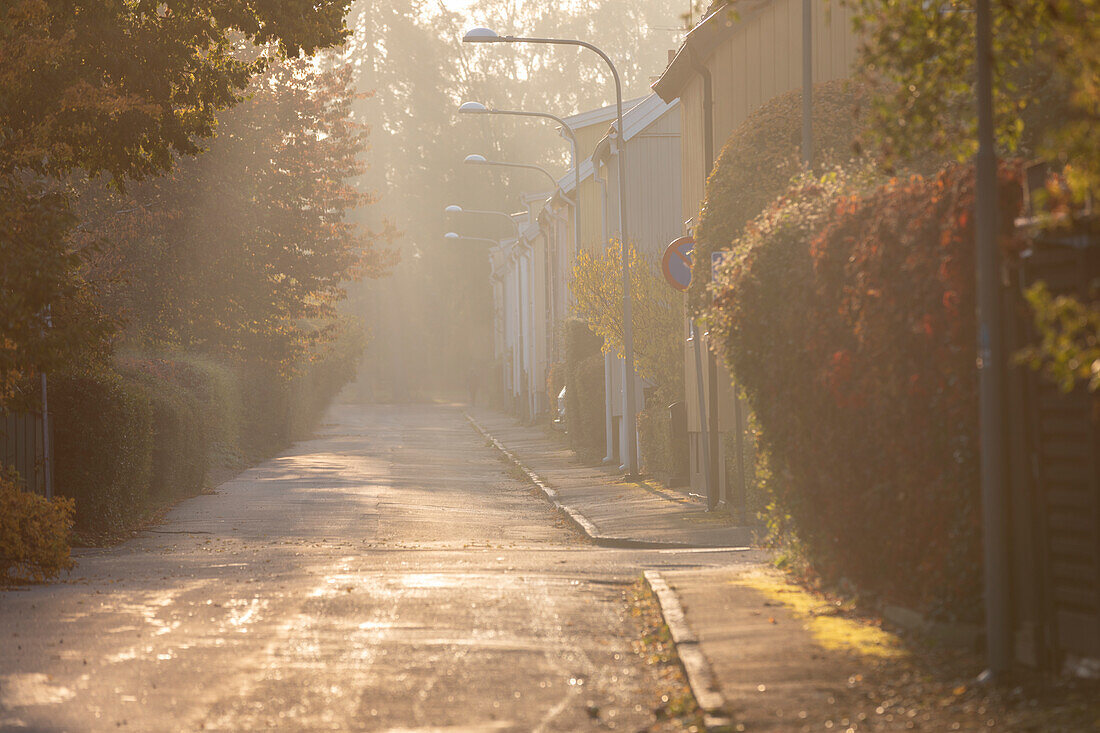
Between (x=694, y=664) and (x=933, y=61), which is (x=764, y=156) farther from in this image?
(x=694, y=664)

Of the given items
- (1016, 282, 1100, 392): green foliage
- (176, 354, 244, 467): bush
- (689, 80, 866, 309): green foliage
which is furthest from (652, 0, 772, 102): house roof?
(1016, 282, 1100, 392): green foliage

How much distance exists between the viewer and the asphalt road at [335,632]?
7566 mm

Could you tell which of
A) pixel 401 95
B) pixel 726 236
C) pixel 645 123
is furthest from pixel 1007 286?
pixel 401 95

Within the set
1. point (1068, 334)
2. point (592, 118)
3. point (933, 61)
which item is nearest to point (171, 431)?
point (933, 61)

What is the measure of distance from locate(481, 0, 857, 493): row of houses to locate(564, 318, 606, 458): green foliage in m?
1.37

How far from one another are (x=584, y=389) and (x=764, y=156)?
17.6m

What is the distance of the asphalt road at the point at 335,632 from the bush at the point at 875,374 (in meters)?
1.64

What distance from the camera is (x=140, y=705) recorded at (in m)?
7.70

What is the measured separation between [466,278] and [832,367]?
82.2m

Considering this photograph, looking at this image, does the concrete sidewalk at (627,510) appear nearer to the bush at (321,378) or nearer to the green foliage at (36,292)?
the green foliage at (36,292)

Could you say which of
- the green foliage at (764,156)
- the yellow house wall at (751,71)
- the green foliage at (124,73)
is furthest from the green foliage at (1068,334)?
the yellow house wall at (751,71)

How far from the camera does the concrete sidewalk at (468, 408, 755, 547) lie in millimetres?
17484

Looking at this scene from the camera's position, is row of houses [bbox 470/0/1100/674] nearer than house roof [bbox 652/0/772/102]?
Yes

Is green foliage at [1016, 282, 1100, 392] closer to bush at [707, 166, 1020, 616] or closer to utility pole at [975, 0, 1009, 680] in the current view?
utility pole at [975, 0, 1009, 680]
